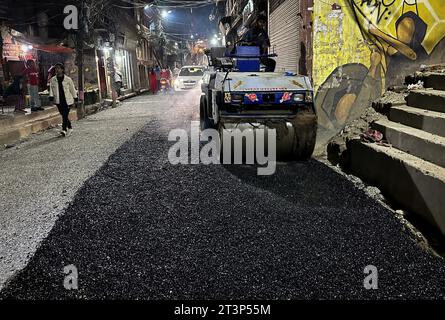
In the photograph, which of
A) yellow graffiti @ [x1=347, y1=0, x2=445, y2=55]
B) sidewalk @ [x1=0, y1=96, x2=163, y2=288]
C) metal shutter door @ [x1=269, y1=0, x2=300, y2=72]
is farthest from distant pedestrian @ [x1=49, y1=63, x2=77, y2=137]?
yellow graffiti @ [x1=347, y1=0, x2=445, y2=55]

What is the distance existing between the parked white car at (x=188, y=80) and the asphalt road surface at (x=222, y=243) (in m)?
17.7

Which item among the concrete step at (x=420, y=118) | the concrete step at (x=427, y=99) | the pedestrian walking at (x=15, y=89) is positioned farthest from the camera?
the pedestrian walking at (x=15, y=89)

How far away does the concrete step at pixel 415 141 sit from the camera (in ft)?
14.4

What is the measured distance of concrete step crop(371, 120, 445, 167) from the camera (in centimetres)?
439

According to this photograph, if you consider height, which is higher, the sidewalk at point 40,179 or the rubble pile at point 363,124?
the rubble pile at point 363,124

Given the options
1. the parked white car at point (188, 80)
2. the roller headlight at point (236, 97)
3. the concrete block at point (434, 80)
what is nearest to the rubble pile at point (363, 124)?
the concrete block at point (434, 80)

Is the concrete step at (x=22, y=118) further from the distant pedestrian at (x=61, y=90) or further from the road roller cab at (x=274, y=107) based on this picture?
the road roller cab at (x=274, y=107)

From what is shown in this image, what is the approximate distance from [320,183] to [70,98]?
297 inches

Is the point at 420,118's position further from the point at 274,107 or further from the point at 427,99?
the point at 274,107

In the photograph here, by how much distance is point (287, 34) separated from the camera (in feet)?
34.3

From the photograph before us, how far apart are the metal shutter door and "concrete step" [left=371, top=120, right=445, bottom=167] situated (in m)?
4.43

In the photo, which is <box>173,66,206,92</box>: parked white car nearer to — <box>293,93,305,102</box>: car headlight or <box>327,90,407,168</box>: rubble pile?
<box>327,90,407,168</box>: rubble pile

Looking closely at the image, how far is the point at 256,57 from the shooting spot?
305 inches
